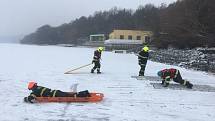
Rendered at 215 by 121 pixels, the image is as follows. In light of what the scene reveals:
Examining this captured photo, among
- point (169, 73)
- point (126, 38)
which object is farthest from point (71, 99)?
point (126, 38)

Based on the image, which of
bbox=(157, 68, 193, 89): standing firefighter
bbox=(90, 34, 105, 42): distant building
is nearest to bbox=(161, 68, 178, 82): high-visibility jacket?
bbox=(157, 68, 193, 89): standing firefighter

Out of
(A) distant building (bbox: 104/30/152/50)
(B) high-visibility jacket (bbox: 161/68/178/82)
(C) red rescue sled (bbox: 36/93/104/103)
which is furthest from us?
(A) distant building (bbox: 104/30/152/50)

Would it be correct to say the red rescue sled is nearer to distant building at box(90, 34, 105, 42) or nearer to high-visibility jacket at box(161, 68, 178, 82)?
high-visibility jacket at box(161, 68, 178, 82)

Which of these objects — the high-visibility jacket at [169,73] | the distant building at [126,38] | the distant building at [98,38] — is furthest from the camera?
the distant building at [98,38]

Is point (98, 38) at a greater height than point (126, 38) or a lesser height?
lesser

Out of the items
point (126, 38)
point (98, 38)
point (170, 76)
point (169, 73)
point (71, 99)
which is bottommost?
point (71, 99)

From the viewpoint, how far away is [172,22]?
50781mm

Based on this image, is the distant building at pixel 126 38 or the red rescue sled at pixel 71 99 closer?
the red rescue sled at pixel 71 99

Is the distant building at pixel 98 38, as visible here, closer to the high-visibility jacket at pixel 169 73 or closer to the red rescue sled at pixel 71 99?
the high-visibility jacket at pixel 169 73

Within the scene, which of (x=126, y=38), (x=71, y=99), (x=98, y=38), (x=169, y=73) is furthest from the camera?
(x=98, y=38)

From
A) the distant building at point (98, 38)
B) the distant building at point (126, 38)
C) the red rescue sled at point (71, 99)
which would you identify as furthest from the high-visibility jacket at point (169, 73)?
the distant building at point (98, 38)

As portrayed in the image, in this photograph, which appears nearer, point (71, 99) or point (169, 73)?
point (71, 99)

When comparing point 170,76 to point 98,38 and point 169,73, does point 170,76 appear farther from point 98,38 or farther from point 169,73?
point 98,38

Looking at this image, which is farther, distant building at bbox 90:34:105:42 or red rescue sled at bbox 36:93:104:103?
distant building at bbox 90:34:105:42
